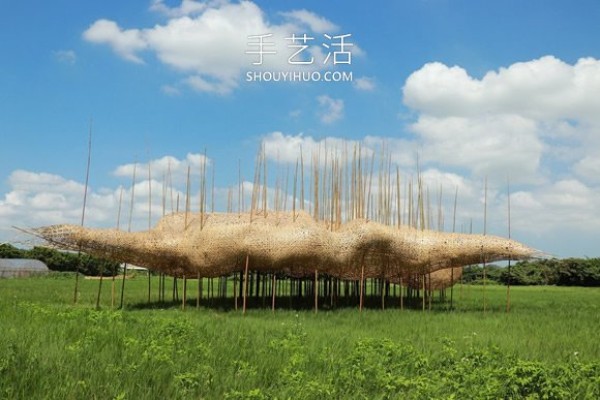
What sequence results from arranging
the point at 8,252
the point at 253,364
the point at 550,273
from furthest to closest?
1. the point at 8,252
2. the point at 550,273
3. the point at 253,364

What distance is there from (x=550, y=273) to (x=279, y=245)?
34.4 metres

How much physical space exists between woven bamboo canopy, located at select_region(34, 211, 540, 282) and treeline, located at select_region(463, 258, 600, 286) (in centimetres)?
2414

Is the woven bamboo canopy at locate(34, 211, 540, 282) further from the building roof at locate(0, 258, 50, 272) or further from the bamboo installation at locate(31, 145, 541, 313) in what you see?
the building roof at locate(0, 258, 50, 272)

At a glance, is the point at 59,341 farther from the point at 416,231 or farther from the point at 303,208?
the point at 416,231

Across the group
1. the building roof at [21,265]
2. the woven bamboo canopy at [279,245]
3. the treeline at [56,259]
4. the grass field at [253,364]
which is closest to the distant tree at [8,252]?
the treeline at [56,259]

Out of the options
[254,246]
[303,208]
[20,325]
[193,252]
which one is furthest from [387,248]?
[20,325]

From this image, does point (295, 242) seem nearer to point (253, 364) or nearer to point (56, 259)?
point (253, 364)

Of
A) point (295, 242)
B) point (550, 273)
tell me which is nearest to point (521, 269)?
point (550, 273)

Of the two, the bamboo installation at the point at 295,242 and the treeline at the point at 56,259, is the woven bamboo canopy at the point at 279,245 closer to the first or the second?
the bamboo installation at the point at 295,242

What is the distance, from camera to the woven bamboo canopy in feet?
55.0

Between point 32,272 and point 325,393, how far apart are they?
45.6 meters

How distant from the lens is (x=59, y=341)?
7996mm

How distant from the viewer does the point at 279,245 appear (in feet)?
55.1

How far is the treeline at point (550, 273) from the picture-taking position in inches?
1694
